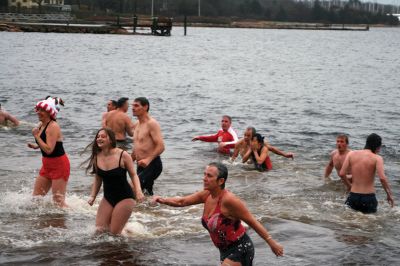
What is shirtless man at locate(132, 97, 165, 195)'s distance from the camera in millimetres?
11234

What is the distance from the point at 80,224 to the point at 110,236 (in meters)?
1.47

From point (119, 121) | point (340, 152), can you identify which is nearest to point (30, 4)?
point (119, 121)

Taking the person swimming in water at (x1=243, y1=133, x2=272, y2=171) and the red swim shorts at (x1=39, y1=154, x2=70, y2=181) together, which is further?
the person swimming in water at (x1=243, y1=133, x2=272, y2=171)

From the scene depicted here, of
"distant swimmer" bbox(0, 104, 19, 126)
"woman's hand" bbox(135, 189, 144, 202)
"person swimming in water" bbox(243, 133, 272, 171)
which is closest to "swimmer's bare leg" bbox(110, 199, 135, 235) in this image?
"woman's hand" bbox(135, 189, 144, 202)

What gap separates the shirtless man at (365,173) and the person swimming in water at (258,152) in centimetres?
397

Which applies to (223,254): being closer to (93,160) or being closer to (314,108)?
(93,160)

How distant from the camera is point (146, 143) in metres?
11.5

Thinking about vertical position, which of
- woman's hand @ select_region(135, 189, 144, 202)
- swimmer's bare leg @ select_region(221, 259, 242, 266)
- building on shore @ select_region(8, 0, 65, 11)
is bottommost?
swimmer's bare leg @ select_region(221, 259, 242, 266)

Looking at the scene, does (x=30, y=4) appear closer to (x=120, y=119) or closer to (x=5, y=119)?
(x=5, y=119)

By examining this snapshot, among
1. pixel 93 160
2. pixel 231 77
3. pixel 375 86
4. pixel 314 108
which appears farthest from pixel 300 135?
pixel 231 77

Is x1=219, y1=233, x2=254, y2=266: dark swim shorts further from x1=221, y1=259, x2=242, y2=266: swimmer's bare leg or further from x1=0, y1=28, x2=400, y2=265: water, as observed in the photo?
x1=0, y1=28, x2=400, y2=265: water

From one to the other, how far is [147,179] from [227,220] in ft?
15.2

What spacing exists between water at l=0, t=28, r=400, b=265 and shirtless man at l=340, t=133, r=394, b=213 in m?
0.31

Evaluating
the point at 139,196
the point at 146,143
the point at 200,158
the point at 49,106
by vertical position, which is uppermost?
the point at 49,106
